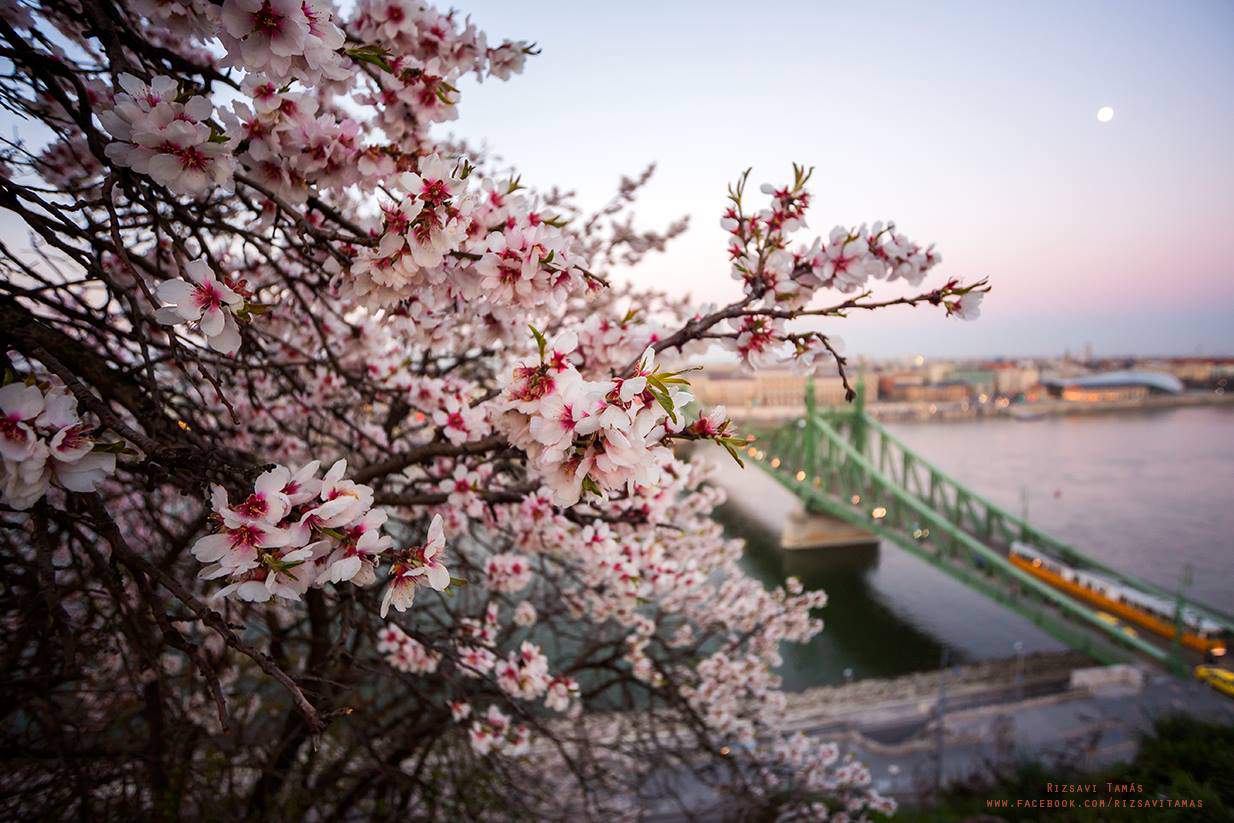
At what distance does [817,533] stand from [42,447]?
22483 millimetres

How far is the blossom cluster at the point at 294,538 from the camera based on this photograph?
78 centimetres

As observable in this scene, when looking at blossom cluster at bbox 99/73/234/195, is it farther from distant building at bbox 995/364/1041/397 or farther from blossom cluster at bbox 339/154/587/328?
distant building at bbox 995/364/1041/397

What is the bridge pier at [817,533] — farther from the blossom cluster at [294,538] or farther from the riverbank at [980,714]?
the blossom cluster at [294,538]

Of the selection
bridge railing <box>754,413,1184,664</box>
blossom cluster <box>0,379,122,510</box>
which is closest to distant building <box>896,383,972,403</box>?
bridge railing <box>754,413,1184,664</box>

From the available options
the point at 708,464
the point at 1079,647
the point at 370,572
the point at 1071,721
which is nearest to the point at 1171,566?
the point at 1079,647

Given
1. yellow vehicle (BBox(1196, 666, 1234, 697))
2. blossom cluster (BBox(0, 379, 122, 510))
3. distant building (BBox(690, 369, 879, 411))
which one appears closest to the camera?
blossom cluster (BBox(0, 379, 122, 510))

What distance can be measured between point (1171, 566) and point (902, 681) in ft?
39.9

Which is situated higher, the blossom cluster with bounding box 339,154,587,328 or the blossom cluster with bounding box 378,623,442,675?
the blossom cluster with bounding box 339,154,587,328

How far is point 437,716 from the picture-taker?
9.26 feet

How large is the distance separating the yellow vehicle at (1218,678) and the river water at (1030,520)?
96.3 inches

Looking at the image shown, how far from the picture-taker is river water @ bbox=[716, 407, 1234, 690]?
14.5 m

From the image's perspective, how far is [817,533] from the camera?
2120cm

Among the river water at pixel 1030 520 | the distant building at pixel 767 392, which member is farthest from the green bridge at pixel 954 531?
the distant building at pixel 767 392

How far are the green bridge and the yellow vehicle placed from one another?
32 cm
